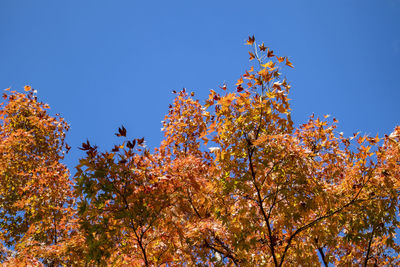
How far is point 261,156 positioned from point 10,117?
1093cm

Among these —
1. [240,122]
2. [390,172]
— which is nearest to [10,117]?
[240,122]

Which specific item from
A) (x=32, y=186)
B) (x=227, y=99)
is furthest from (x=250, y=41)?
(x=32, y=186)

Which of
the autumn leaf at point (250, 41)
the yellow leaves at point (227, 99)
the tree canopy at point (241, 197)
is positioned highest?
the autumn leaf at point (250, 41)

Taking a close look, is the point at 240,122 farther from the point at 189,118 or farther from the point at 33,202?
the point at 33,202

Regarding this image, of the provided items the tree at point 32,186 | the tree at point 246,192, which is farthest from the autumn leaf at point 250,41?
the tree at point 32,186

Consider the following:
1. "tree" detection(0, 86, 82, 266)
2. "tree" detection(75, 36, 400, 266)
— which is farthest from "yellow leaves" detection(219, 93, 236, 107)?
"tree" detection(0, 86, 82, 266)

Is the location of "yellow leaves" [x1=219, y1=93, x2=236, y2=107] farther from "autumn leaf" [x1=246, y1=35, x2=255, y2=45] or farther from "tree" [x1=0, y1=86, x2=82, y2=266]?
"tree" [x1=0, y1=86, x2=82, y2=266]

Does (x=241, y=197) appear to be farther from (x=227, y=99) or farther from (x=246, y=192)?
(x=227, y=99)

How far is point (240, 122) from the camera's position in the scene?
4.49m

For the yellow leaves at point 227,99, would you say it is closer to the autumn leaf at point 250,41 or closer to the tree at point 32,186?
the autumn leaf at point 250,41

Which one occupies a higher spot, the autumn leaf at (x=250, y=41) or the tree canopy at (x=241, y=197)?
the autumn leaf at (x=250, y=41)

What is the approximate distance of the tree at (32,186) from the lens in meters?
7.16

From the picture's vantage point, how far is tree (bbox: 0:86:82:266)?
716 cm

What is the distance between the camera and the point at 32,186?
8.96 meters
